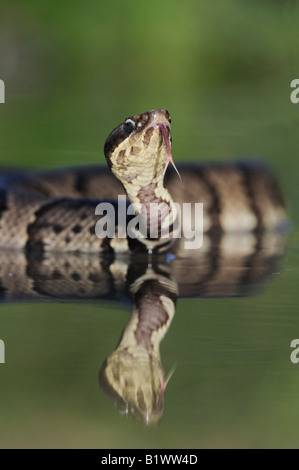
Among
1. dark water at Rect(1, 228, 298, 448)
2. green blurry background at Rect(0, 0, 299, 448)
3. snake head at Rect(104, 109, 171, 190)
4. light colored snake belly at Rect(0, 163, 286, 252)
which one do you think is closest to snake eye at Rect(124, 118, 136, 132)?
snake head at Rect(104, 109, 171, 190)

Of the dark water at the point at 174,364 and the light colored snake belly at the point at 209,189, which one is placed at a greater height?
the light colored snake belly at the point at 209,189

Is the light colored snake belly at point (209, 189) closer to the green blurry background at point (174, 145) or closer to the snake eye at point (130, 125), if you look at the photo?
the green blurry background at point (174, 145)

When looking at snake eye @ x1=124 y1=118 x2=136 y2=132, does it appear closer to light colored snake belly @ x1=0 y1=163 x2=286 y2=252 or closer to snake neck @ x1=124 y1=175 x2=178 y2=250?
snake neck @ x1=124 y1=175 x2=178 y2=250

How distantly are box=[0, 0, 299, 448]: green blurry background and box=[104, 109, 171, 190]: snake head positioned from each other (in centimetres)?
86

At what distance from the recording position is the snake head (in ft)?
16.5

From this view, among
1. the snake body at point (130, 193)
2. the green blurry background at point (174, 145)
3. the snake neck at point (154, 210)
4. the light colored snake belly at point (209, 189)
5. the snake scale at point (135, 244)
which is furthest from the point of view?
the light colored snake belly at point (209, 189)

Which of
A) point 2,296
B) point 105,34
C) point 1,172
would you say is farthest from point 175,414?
point 105,34

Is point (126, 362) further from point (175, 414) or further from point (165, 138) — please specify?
point (165, 138)

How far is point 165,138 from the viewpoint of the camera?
502 cm

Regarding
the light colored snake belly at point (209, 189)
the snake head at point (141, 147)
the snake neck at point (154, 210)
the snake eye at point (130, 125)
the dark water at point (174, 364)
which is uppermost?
the light colored snake belly at point (209, 189)

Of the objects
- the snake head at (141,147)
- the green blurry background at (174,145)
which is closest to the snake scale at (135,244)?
the snake head at (141,147)

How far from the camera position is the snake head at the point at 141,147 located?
16.5ft

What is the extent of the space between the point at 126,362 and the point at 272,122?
981 cm
